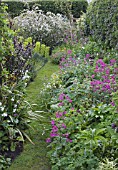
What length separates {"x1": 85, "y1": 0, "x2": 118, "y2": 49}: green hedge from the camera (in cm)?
668

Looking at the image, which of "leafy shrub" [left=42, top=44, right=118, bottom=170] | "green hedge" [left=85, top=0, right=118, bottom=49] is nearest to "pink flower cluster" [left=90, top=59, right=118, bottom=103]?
"leafy shrub" [left=42, top=44, right=118, bottom=170]

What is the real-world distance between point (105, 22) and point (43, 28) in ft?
8.89

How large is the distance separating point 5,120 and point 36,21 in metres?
6.09

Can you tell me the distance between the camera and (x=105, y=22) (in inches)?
280

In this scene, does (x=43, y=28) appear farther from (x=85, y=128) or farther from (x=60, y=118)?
(x=85, y=128)

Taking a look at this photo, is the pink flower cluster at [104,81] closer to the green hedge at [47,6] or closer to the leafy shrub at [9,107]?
the leafy shrub at [9,107]

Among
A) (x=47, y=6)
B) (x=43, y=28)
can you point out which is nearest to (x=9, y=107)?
(x=43, y=28)

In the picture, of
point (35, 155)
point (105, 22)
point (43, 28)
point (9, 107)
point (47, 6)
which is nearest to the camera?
point (35, 155)

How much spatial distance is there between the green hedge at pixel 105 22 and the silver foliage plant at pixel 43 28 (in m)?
1.03

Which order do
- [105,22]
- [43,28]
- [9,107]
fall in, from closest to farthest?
1. [9,107]
2. [105,22]
3. [43,28]

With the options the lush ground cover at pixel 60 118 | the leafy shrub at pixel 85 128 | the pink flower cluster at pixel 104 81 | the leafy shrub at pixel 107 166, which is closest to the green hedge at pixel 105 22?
the lush ground cover at pixel 60 118

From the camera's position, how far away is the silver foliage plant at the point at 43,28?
30.3ft

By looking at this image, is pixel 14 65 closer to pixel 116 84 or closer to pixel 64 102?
pixel 64 102

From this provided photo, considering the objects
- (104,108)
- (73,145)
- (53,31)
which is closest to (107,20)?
(53,31)
